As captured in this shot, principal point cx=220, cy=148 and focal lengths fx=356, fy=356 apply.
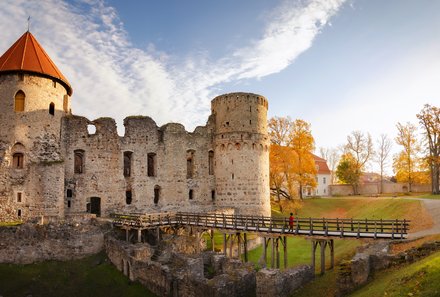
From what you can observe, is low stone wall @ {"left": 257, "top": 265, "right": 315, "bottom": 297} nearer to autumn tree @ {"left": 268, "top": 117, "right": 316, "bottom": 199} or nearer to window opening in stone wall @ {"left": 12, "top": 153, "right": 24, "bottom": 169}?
window opening in stone wall @ {"left": 12, "top": 153, "right": 24, "bottom": 169}

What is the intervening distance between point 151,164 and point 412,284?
1016 inches

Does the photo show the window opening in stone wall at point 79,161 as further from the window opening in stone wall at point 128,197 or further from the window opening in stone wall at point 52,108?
the window opening in stone wall at point 128,197

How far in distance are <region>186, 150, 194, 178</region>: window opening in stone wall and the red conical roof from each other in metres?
12.1

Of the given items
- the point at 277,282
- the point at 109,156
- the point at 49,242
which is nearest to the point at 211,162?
the point at 109,156

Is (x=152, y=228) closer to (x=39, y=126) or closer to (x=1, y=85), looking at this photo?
(x=39, y=126)

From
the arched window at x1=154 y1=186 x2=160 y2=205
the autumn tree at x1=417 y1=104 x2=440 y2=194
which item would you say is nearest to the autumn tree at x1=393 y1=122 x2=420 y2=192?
the autumn tree at x1=417 y1=104 x2=440 y2=194

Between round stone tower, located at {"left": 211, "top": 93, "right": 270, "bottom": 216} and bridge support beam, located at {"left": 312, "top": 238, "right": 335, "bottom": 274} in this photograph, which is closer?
bridge support beam, located at {"left": 312, "top": 238, "right": 335, "bottom": 274}

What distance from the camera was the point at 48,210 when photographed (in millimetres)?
25547

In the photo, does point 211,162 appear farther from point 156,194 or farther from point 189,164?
point 156,194

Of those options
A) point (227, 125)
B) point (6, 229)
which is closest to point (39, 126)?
point (6, 229)

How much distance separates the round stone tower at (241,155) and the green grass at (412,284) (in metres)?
19.9

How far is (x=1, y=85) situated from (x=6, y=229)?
10.7 m

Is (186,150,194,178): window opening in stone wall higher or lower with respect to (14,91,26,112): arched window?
lower

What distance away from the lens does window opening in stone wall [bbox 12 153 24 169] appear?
25.5 meters
